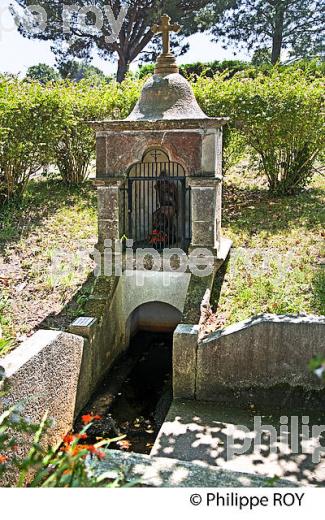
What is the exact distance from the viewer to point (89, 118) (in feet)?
36.6

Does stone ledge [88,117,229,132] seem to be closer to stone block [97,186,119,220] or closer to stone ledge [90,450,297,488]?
stone block [97,186,119,220]

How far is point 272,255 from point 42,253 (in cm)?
397

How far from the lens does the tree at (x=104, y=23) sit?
18.3 meters

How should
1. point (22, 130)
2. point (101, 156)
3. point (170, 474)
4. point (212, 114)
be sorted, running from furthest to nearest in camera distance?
point (212, 114)
point (22, 130)
point (101, 156)
point (170, 474)

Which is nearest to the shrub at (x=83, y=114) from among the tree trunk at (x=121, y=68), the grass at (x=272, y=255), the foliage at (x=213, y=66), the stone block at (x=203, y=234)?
the grass at (x=272, y=255)

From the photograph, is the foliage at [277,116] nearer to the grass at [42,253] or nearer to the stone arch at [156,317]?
the grass at [42,253]

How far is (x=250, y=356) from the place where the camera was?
5332 mm

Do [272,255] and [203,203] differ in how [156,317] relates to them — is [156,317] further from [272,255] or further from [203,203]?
[203,203]

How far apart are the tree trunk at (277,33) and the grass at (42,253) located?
13.5 meters

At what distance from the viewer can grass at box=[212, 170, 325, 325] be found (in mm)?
6326

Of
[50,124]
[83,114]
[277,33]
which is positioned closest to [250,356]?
[50,124]

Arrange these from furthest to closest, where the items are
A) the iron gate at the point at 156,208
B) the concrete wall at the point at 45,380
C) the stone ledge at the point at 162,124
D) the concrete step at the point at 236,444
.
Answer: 1. the iron gate at the point at 156,208
2. the stone ledge at the point at 162,124
3. the concrete step at the point at 236,444
4. the concrete wall at the point at 45,380

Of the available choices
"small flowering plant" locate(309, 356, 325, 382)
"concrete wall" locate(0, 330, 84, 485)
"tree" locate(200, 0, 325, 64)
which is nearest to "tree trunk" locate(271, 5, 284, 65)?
"tree" locate(200, 0, 325, 64)

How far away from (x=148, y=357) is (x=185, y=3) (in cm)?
1674
